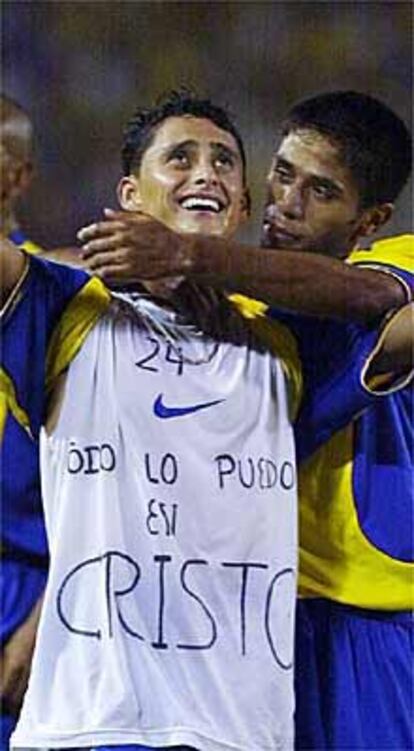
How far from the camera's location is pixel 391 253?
1115 mm

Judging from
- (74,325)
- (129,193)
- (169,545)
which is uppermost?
(129,193)

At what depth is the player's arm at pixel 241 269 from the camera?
1.03 metres

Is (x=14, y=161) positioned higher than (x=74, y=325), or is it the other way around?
(x=14, y=161)

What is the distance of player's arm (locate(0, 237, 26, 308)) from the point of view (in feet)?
3.23

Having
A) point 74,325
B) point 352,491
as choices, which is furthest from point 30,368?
point 352,491

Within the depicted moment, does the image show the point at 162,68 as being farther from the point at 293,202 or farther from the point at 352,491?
the point at 352,491

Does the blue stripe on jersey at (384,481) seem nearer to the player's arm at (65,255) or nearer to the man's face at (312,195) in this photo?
the man's face at (312,195)

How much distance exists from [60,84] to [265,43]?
15 centimetres

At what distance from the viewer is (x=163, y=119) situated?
3.58ft

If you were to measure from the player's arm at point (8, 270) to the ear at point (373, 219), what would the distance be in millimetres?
257

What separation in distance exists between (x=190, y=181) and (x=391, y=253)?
0.16 meters

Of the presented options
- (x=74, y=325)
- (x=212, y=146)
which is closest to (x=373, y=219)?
(x=212, y=146)

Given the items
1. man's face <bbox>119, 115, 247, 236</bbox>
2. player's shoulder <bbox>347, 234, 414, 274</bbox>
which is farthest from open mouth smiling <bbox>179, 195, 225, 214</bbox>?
player's shoulder <bbox>347, 234, 414, 274</bbox>

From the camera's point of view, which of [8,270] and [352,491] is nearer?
[8,270]
